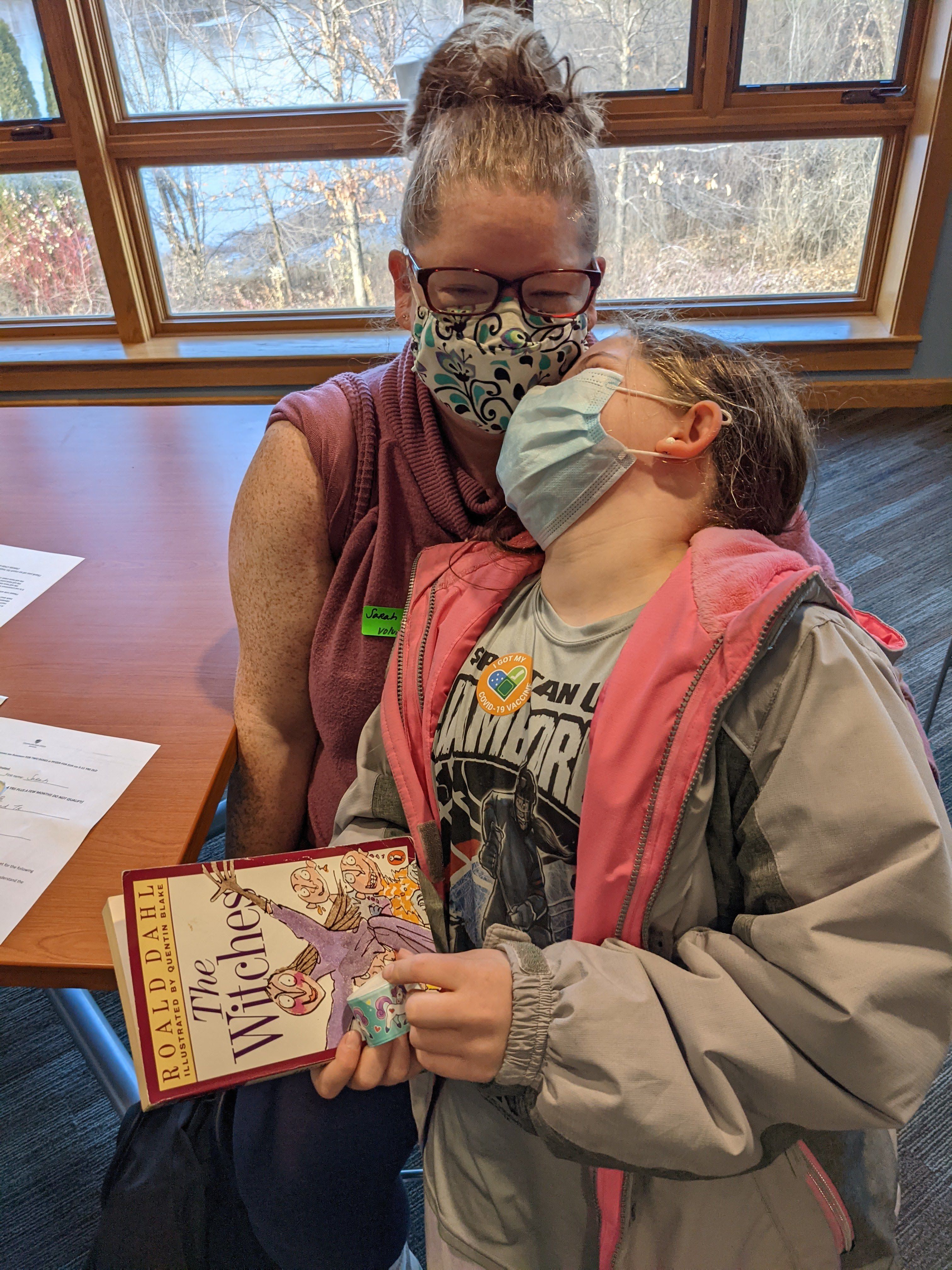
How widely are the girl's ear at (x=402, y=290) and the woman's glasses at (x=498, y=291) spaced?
0.05 metres

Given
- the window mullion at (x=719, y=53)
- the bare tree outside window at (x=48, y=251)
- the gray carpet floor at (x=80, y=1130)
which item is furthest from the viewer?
the bare tree outside window at (x=48, y=251)

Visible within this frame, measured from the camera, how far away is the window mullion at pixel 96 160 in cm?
311

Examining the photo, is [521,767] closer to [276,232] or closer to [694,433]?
→ [694,433]

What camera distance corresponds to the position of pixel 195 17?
10.5ft

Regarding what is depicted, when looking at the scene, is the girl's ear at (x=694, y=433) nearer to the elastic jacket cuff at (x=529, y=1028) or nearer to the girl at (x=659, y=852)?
the girl at (x=659, y=852)

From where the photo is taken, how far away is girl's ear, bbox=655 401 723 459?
89 centimetres

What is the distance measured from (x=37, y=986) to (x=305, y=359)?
3.13 metres

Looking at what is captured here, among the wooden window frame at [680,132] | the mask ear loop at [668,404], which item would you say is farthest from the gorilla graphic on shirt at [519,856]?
the wooden window frame at [680,132]

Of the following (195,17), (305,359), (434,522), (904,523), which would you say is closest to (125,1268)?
(434,522)

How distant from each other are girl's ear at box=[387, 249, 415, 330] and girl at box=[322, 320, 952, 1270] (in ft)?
0.80

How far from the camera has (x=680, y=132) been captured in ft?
10.7

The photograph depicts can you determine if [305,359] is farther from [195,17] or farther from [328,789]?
[328,789]

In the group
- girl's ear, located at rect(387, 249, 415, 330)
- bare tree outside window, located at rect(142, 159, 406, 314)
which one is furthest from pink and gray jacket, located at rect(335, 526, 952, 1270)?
bare tree outside window, located at rect(142, 159, 406, 314)

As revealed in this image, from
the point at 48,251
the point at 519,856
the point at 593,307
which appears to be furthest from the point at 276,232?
the point at 519,856
